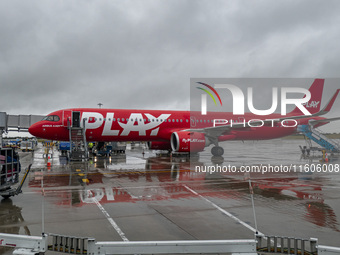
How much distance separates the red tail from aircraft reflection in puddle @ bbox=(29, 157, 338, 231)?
820 inches

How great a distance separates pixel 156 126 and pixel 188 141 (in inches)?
146

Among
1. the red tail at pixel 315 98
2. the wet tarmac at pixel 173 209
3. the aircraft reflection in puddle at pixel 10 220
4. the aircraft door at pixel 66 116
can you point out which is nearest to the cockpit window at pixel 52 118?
the aircraft door at pixel 66 116

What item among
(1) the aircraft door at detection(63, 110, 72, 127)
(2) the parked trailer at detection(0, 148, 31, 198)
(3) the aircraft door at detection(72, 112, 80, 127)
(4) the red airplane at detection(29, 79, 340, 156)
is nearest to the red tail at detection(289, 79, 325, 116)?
(4) the red airplane at detection(29, 79, 340, 156)

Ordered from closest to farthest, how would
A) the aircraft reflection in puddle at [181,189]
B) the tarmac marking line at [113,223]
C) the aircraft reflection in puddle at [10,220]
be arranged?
the tarmac marking line at [113,223] < the aircraft reflection in puddle at [10,220] < the aircraft reflection in puddle at [181,189]

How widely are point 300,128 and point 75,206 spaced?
27.5m

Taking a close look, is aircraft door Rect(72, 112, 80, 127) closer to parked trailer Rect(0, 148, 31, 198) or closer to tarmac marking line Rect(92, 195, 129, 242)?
parked trailer Rect(0, 148, 31, 198)

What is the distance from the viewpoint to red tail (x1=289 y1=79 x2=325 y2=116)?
31.9 metres

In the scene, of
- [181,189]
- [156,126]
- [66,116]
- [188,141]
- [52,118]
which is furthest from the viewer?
[156,126]

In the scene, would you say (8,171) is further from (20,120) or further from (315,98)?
(315,98)

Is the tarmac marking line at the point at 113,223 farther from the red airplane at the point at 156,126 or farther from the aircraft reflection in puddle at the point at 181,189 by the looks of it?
the red airplane at the point at 156,126

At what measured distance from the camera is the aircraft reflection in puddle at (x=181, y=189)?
8320mm

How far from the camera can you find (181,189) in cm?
1060

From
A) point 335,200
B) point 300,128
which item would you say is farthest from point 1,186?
point 300,128

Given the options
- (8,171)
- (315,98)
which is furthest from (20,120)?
(315,98)
